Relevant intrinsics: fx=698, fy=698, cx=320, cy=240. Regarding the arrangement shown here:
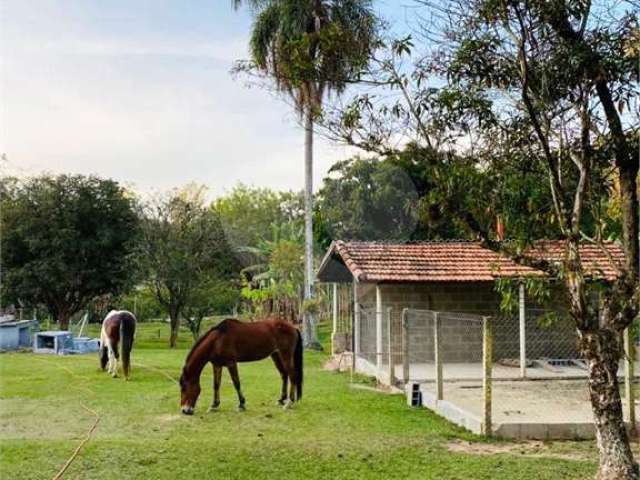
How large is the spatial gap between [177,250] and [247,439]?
16303mm

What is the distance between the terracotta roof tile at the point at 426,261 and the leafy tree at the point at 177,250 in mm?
8732

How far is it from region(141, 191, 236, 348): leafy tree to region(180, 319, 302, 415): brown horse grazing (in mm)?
13235

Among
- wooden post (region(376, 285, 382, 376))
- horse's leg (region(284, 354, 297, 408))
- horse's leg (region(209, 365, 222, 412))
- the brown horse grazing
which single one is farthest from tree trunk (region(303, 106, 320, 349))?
horse's leg (region(209, 365, 222, 412))

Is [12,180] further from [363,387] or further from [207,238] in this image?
[363,387]

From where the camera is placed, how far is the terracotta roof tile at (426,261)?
1430cm

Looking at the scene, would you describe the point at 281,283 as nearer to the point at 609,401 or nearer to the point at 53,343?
the point at 53,343

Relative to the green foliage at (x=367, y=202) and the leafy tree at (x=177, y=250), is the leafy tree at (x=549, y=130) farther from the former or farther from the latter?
the green foliage at (x=367, y=202)

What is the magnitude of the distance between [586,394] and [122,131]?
10.1 m

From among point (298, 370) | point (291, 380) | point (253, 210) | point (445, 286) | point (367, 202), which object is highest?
point (253, 210)

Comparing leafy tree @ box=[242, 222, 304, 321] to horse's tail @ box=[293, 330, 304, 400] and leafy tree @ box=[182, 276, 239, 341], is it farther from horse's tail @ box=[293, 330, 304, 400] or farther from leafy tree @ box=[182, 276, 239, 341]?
horse's tail @ box=[293, 330, 304, 400]

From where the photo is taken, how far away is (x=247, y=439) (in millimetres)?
7754

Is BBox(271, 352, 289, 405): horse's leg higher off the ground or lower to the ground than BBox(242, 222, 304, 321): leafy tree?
lower

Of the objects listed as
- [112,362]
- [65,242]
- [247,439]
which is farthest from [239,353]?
[65,242]

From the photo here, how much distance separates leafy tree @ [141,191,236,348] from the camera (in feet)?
76.4
